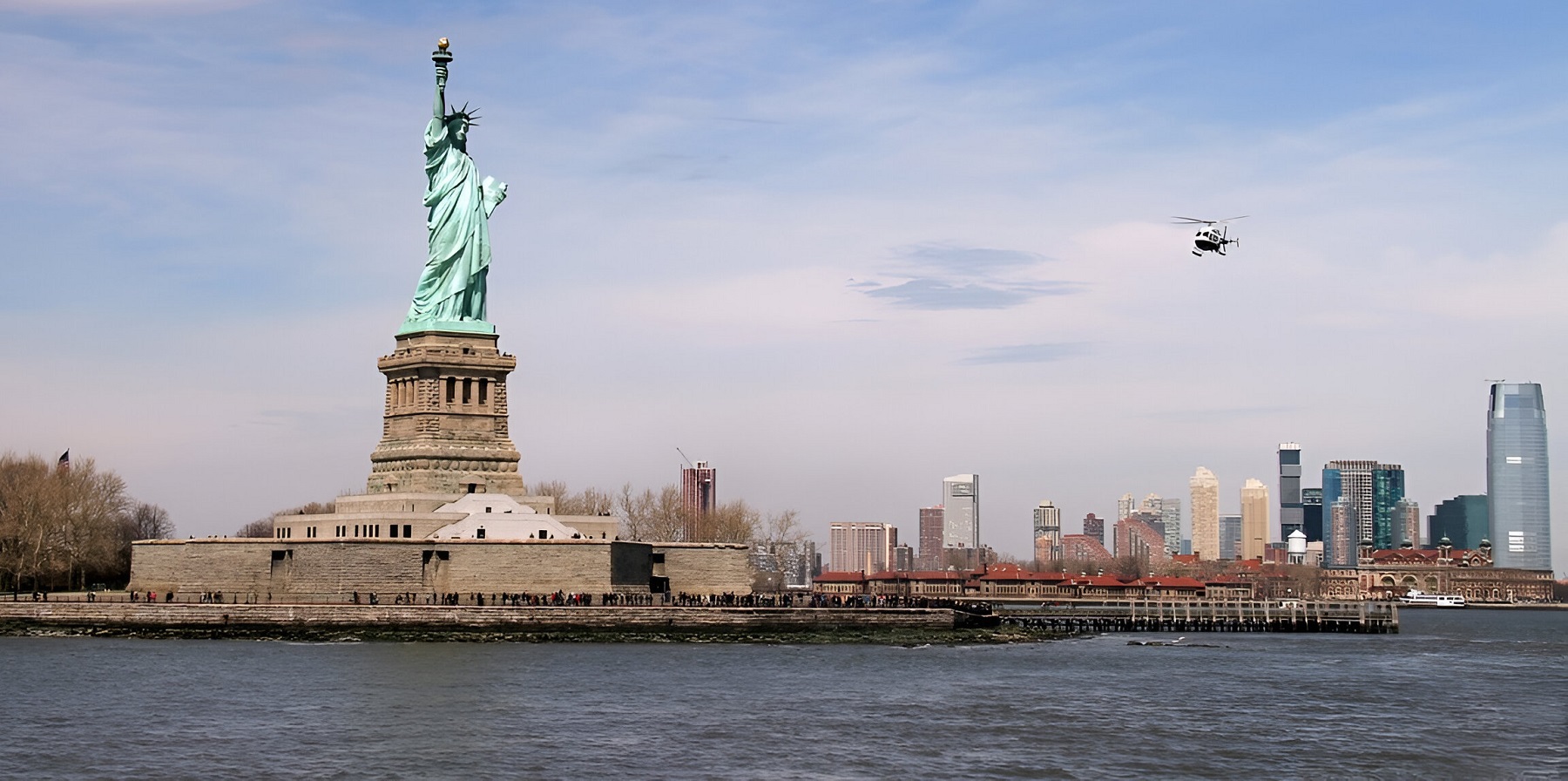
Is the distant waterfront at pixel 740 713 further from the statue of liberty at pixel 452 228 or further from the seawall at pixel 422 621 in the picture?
the statue of liberty at pixel 452 228

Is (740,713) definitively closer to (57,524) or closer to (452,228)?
(452,228)

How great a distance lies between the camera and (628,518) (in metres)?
117

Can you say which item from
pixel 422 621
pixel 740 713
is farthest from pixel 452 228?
pixel 740 713

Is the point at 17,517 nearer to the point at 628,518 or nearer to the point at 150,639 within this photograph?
the point at 150,639

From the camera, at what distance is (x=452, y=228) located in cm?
8912

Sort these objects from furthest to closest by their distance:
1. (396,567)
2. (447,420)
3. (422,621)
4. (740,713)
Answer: (447,420)
(396,567)
(422,621)
(740,713)

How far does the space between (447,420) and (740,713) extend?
38590 mm

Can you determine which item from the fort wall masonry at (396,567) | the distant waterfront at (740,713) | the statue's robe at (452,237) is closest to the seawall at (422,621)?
the fort wall masonry at (396,567)

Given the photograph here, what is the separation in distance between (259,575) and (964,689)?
121ft

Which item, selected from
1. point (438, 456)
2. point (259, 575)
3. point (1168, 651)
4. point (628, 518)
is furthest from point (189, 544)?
point (1168, 651)

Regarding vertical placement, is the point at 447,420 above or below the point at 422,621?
above

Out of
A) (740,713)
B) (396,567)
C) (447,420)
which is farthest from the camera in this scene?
(447,420)

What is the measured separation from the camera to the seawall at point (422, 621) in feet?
255

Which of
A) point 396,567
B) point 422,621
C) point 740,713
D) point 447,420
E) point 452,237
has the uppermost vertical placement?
point 452,237
